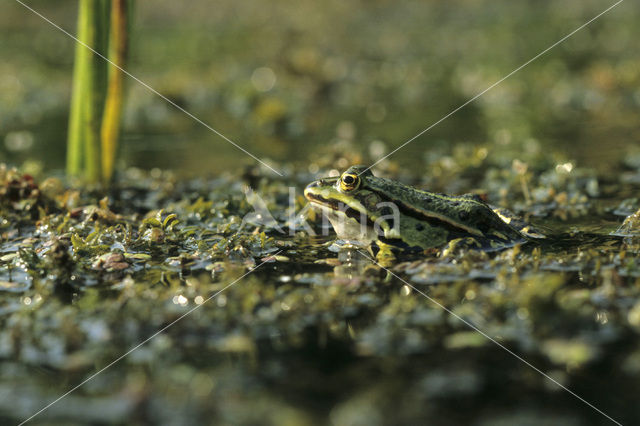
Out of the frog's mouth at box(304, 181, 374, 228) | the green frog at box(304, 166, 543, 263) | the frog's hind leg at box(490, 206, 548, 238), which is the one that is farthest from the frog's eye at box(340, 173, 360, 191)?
the frog's hind leg at box(490, 206, 548, 238)

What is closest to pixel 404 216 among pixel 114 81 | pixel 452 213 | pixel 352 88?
pixel 452 213

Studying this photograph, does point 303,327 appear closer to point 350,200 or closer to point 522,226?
point 350,200

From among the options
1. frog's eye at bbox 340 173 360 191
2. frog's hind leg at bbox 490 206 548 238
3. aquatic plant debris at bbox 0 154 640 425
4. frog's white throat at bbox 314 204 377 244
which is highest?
frog's eye at bbox 340 173 360 191

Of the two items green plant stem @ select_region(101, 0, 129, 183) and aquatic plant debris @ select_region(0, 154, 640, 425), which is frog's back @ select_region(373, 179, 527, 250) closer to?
aquatic plant debris @ select_region(0, 154, 640, 425)

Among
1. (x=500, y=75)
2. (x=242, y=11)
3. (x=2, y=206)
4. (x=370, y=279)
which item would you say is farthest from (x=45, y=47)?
(x=370, y=279)

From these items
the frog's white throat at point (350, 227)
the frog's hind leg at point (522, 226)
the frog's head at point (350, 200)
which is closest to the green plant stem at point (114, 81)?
the frog's head at point (350, 200)

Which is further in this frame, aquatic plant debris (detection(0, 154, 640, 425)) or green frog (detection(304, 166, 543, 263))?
green frog (detection(304, 166, 543, 263))

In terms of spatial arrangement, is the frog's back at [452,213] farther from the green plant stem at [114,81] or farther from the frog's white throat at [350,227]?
the green plant stem at [114,81]
